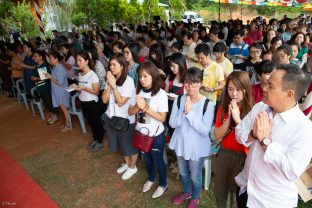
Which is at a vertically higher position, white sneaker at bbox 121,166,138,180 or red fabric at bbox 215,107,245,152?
red fabric at bbox 215,107,245,152

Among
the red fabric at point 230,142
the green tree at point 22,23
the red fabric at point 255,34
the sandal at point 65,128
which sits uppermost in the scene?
the green tree at point 22,23

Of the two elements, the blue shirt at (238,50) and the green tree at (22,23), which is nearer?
the blue shirt at (238,50)

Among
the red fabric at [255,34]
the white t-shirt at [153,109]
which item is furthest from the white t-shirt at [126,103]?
the red fabric at [255,34]

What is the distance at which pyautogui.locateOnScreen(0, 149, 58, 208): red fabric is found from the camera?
10.4ft

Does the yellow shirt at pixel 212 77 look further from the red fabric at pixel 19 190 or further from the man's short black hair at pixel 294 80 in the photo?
the red fabric at pixel 19 190

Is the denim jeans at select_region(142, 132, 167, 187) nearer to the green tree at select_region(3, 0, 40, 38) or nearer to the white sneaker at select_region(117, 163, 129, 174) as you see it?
the white sneaker at select_region(117, 163, 129, 174)

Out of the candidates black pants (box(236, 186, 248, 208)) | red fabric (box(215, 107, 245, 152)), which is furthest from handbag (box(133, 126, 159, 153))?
black pants (box(236, 186, 248, 208))

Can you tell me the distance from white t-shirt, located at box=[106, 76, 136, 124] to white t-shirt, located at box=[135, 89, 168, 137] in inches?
13.6

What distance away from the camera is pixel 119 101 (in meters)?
3.02

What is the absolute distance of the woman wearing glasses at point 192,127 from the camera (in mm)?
2271

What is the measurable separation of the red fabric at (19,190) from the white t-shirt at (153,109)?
1563 millimetres

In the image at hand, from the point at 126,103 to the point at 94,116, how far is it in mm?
1153

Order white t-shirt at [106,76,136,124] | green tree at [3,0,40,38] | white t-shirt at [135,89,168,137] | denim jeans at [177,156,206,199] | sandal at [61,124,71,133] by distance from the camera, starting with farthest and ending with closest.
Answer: green tree at [3,0,40,38] → sandal at [61,124,71,133] → white t-shirt at [106,76,136,124] → white t-shirt at [135,89,168,137] → denim jeans at [177,156,206,199]

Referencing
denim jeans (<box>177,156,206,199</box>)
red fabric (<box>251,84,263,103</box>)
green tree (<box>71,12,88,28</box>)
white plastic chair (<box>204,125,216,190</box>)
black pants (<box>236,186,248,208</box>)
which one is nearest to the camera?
black pants (<box>236,186,248,208</box>)
